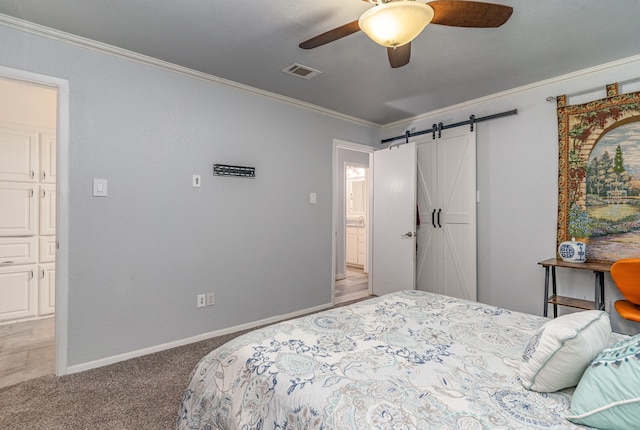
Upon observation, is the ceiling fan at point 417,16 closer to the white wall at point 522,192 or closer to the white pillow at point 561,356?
the white pillow at point 561,356

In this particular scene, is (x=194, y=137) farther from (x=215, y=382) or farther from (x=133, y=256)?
(x=215, y=382)

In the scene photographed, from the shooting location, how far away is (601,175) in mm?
2736

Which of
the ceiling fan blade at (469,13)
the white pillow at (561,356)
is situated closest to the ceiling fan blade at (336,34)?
the ceiling fan blade at (469,13)

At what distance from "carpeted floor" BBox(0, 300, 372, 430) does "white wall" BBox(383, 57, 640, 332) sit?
10.2ft

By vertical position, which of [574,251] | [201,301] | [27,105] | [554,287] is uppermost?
[27,105]

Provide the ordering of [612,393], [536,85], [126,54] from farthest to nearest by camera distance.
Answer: [536,85] < [126,54] < [612,393]

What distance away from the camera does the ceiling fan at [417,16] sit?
1.44 m

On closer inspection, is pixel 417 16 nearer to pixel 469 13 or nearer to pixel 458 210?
pixel 469 13

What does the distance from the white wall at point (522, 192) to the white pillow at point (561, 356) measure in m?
2.29

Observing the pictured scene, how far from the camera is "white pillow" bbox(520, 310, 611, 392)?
1002 mm

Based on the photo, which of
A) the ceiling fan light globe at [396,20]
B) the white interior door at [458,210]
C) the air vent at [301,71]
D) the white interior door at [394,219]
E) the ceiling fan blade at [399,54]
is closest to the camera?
the ceiling fan light globe at [396,20]

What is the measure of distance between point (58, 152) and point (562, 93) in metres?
4.27

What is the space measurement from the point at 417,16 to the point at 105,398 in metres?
2.83

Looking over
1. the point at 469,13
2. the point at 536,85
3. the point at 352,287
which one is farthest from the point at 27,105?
the point at 536,85
